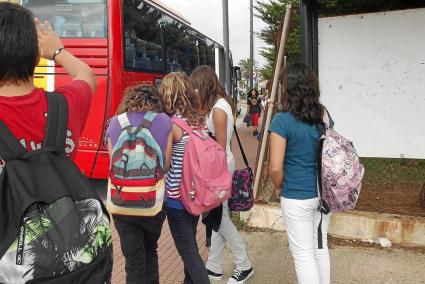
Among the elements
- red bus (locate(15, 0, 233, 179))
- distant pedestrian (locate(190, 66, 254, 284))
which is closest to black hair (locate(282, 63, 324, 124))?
distant pedestrian (locate(190, 66, 254, 284))

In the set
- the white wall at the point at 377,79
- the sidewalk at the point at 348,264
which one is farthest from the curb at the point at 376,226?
the white wall at the point at 377,79

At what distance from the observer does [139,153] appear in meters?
2.69

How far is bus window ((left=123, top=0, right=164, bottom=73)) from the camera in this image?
291 inches

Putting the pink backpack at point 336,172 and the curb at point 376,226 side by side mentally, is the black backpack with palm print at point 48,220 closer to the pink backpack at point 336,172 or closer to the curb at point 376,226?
the pink backpack at point 336,172

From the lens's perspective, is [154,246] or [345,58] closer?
[154,246]

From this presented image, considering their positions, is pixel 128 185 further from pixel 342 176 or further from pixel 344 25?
pixel 344 25

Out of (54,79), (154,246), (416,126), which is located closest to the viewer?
(154,246)

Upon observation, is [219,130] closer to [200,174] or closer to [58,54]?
[200,174]

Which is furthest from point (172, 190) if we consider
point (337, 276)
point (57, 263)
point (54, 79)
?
point (54, 79)

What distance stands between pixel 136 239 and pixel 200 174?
585 mm

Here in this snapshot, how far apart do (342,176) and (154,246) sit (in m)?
1.37

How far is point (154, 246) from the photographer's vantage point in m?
3.21

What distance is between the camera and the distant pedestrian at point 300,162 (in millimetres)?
2742

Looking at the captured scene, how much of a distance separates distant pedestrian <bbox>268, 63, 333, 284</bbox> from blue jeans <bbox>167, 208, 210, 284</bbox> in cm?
62
